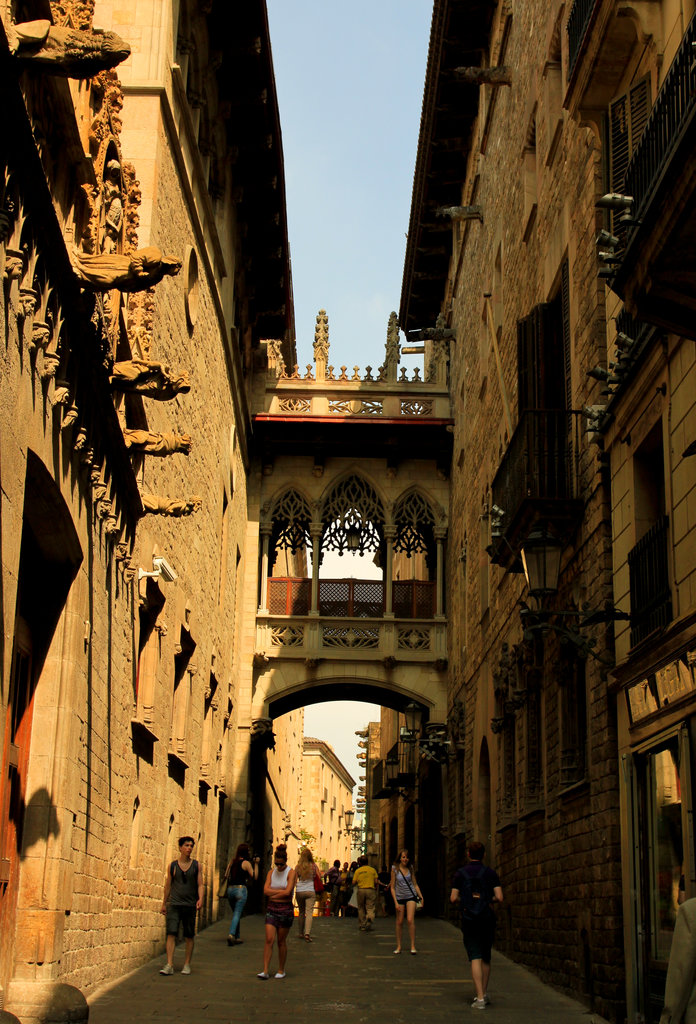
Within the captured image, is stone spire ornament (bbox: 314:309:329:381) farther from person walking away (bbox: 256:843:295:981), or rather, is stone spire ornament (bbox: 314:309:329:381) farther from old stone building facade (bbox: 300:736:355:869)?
old stone building facade (bbox: 300:736:355:869)

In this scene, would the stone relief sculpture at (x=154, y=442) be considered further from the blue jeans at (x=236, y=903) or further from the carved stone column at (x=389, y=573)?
the carved stone column at (x=389, y=573)

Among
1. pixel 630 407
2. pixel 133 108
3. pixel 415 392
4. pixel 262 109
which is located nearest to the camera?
pixel 630 407

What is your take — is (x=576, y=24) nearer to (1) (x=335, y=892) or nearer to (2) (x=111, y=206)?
(2) (x=111, y=206)

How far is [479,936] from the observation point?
11.3 meters

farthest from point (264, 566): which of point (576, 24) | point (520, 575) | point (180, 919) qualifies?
point (576, 24)

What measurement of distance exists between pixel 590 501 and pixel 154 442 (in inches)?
159

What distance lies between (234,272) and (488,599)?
27.7 feet

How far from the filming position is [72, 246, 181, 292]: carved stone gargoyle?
8.82 metres

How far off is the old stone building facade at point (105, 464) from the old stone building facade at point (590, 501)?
136 inches

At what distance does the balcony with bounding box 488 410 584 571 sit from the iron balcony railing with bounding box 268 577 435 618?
14.0 meters

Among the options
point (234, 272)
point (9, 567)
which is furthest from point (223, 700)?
point (9, 567)

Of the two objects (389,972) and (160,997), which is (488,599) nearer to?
(389,972)

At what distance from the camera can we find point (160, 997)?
1143 cm

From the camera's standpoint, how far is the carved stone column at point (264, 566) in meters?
28.2
